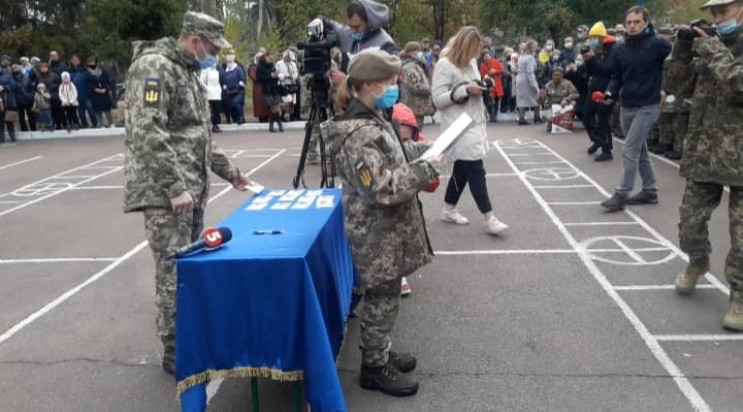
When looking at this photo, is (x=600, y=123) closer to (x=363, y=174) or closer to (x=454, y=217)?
(x=454, y=217)

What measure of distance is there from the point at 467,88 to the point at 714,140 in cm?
225

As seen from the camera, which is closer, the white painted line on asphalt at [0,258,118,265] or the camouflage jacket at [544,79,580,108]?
the white painted line on asphalt at [0,258,118,265]

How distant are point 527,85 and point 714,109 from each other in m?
11.6

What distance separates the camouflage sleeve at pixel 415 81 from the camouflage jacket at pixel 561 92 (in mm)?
6160

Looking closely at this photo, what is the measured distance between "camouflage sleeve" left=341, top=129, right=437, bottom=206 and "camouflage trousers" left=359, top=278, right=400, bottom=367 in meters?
0.56

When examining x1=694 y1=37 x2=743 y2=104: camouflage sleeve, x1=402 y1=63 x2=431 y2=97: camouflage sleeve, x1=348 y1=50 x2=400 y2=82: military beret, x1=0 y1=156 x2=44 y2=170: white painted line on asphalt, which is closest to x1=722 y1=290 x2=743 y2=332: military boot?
x1=694 y1=37 x2=743 y2=104: camouflage sleeve

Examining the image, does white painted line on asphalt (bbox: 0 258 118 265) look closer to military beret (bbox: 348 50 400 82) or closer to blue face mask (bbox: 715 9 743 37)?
military beret (bbox: 348 50 400 82)

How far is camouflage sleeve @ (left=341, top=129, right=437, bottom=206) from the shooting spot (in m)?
3.16

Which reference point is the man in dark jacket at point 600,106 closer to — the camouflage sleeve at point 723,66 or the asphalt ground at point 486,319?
the asphalt ground at point 486,319

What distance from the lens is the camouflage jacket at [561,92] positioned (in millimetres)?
13414

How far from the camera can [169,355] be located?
13.2 feet

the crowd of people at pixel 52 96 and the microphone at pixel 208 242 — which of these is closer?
the microphone at pixel 208 242

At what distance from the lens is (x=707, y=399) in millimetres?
3494

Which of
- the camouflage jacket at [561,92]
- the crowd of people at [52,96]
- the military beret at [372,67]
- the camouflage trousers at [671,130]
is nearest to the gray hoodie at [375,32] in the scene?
the military beret at [372,67]
